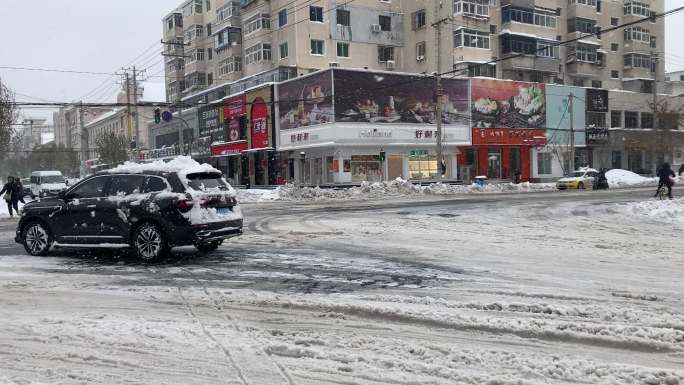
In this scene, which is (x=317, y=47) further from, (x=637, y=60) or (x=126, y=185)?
(x=126, y=185)

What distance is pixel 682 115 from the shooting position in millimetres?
55188

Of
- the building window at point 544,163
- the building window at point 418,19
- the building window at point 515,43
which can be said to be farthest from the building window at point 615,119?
the building window at point 418,19

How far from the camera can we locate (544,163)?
49656 mm

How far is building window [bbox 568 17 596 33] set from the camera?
5667cm

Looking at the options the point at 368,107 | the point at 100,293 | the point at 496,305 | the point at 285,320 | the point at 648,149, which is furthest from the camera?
the point at 648,149

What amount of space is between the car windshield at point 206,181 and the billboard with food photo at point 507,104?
122 ft

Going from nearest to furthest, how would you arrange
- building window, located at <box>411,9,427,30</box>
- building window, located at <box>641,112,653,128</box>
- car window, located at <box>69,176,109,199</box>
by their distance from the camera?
car window, located at <box>69,176,109,199</box>
building window, located at <box>411,9,427,30</box>
building window, located at <box>641,112,653,128</box>

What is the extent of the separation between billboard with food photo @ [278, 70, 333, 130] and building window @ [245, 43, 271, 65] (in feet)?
29.7

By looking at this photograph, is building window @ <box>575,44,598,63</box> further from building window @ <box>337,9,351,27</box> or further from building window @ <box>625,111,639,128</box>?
building window @ <box>337,9,351,27</box>

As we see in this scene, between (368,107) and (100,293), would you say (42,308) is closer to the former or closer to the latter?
(100,293)

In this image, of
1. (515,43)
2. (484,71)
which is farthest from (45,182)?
(515,43)

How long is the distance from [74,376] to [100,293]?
308cm

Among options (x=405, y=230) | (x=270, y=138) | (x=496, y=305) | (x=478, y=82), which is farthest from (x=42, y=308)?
(x=478, y=82)

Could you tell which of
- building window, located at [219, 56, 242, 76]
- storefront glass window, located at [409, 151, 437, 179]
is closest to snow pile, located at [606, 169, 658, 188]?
storefront glass window, located at [409, 151, 437, 179]
